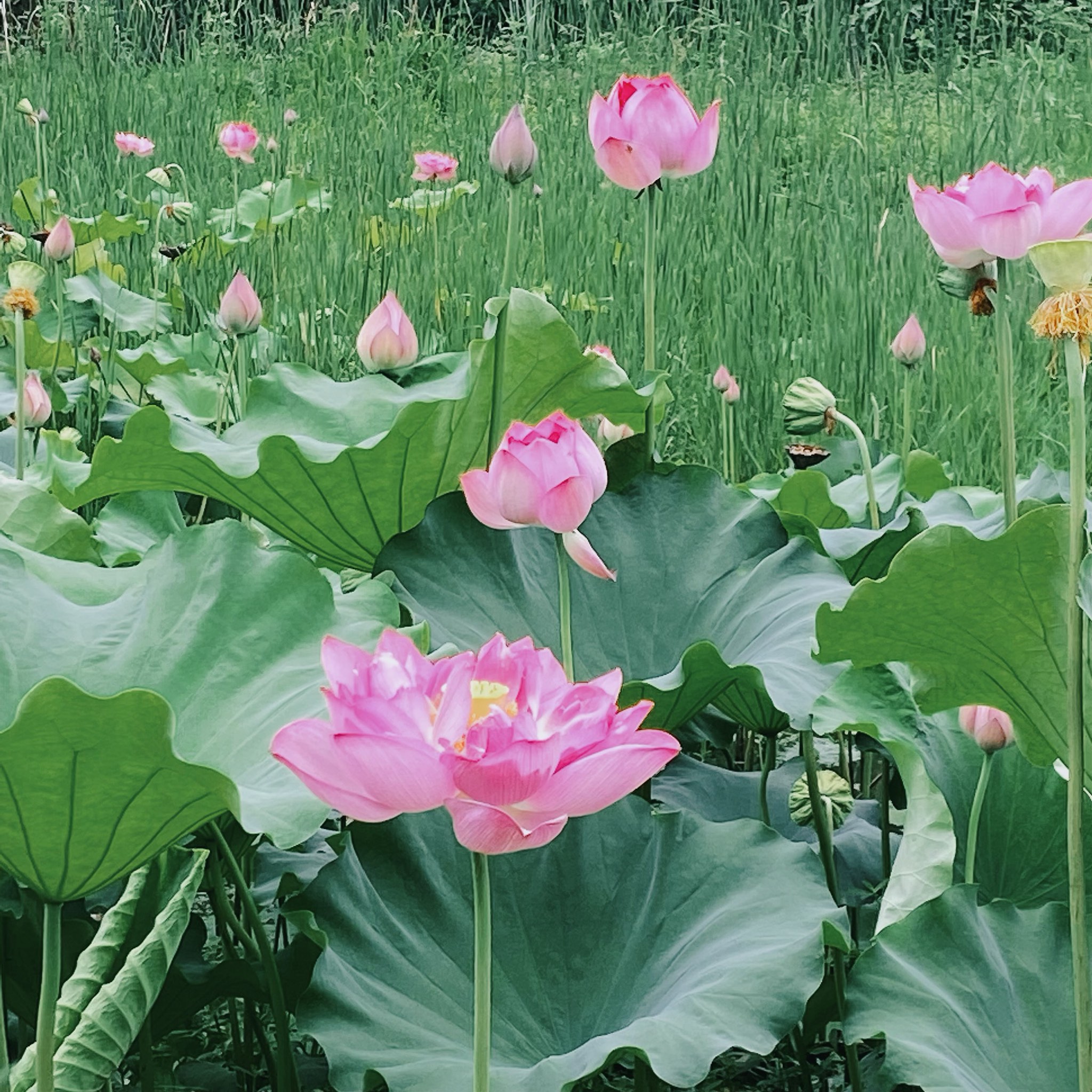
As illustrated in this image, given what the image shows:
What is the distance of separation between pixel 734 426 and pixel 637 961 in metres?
1.44

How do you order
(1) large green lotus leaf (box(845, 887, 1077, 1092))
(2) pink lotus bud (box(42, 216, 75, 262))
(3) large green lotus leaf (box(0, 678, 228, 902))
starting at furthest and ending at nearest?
(2) pink lotus bud (box(42, 216, 75, 262)), (1) large green lotus leaf (box(845, 887, 1077, 1092)), (3) large green lotus leaf (box(0, 678, 228, 902))

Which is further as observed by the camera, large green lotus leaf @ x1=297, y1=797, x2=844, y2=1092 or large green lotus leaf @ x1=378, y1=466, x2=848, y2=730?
large green lotus leaf @ x1=378, y1=466, x2=848, y2=730

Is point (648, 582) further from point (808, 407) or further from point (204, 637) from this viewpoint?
point (204, 637)

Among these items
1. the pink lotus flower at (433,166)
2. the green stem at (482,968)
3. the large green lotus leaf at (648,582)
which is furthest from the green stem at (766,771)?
the pink lotus flower at (433,166)

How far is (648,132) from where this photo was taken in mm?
1181

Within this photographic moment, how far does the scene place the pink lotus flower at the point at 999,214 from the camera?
889 millimetres

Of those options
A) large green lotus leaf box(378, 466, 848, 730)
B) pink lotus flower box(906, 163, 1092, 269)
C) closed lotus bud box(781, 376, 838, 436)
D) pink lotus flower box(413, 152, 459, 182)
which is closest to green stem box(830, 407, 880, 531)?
closed lotus bud box(781, 376, 838, 436)

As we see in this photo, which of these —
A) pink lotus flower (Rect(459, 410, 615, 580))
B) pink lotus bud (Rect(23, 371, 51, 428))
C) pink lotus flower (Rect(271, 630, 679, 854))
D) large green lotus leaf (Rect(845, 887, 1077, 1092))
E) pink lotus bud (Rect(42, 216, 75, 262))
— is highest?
pink lotus flower (Rect(271, 630, 679, 854))

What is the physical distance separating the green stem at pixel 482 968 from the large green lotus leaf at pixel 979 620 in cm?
34

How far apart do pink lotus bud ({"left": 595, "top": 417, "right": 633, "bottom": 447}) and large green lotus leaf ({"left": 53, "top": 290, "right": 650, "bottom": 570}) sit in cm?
5

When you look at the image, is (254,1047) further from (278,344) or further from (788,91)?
(788,91)

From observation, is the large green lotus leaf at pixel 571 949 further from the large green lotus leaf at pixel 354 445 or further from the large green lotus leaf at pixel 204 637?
the large green lotus leaf at pixel 354 445

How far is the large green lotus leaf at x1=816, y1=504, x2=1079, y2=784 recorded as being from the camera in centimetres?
76

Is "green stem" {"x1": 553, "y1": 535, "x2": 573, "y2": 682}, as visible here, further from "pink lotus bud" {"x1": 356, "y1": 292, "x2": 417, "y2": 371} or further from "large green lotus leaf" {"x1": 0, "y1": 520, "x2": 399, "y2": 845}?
"pink lotus bud" {"x1": 356, "y1": 292, "x2": 417, "y2": 371}
